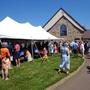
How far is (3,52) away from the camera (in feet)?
55.3

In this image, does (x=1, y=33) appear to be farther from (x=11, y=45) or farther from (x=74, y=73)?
(x=74, y=73)

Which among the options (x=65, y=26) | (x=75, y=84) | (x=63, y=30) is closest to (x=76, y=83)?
(x=75, y=84)

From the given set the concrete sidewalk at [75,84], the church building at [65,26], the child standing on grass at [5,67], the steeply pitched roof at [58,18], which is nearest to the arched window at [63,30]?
the church building at [65,26]

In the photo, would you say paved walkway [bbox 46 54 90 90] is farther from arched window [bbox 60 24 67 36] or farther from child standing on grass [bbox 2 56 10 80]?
arched window [bbox 60 24 67 36]

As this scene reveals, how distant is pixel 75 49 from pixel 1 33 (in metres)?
14.3

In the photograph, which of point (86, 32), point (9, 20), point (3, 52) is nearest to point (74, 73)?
point (3, 52)

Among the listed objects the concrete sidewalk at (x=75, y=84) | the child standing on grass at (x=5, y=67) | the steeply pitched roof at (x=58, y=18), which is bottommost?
the concrete sidewalk at (x=75, y=84)

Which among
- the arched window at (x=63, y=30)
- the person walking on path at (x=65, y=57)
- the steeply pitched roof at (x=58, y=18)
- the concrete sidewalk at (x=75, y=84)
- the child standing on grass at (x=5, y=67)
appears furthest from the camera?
the arched window at (x=63, y=30)

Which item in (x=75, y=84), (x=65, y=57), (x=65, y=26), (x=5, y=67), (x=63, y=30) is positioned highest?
(x=65, y=26)

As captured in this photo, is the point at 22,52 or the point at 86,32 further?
the point at 86,32

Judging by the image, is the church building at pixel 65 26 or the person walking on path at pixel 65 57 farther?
the church building at pixel 65 26

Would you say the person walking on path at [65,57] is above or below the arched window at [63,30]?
below

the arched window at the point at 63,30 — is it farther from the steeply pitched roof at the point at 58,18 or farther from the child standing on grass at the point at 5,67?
the child standing on grass at the point at 5,67

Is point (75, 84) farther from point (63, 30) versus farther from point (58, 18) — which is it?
point (63, 30)
